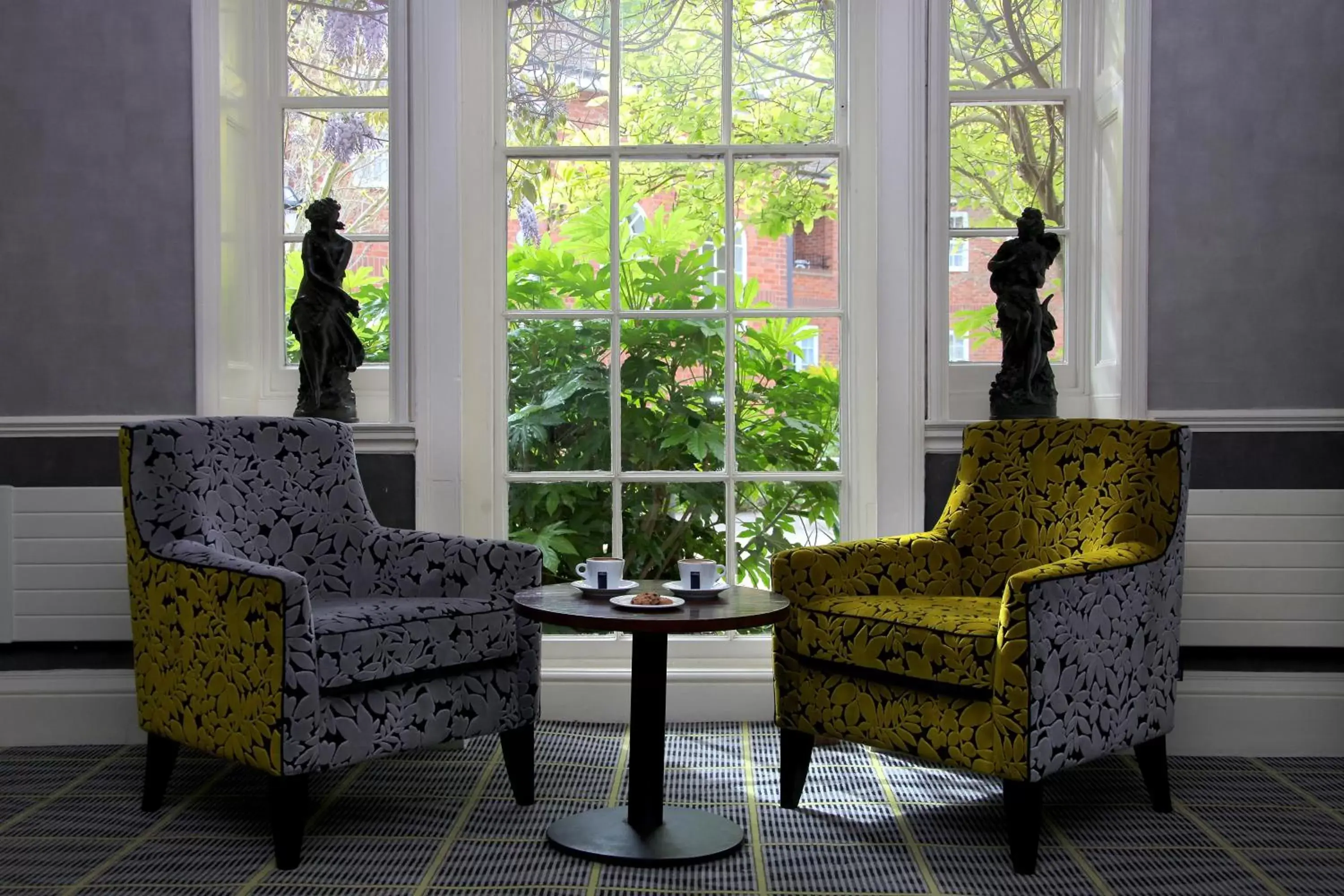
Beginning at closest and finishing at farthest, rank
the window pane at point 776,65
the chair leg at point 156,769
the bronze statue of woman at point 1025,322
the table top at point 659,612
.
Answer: the table top at point 659,612 → the chair leg at point 156,769 → the bronze statue of woman at point 1025,322 → the window pane at point 776,65

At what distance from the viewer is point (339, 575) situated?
3008 mm

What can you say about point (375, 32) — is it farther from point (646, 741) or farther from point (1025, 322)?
point (646, 741)

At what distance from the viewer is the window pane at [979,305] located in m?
3.58

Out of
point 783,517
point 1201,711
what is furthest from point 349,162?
point 1201,711

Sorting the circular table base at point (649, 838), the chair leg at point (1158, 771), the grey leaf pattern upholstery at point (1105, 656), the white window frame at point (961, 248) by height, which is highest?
the white window frame at point (961, 248)

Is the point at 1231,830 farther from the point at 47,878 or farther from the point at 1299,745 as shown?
the point at 47,878

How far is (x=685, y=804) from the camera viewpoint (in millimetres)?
2791

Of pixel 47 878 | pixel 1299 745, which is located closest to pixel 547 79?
pixel 47 878

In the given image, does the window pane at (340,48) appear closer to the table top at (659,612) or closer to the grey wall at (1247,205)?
the table top at (659,612)

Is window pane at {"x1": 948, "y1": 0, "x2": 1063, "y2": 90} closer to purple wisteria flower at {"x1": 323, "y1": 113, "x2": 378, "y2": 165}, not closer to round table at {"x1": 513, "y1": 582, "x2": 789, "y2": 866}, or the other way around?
purple wisteria flower at {"x1": 323, "y1": 113, "x2": 378, "y2": 165}

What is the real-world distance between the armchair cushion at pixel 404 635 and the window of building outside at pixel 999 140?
1603 millimetres

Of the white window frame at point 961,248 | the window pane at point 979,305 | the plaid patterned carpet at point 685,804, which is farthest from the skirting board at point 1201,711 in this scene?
the white window frame at point 961,248

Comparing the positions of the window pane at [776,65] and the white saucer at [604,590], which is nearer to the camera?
the white saucer at [604,590]

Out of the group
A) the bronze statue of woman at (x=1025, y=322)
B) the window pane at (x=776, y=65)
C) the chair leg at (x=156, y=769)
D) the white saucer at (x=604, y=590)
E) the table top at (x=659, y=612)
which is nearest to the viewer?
the table top at (x=659, y=612)
